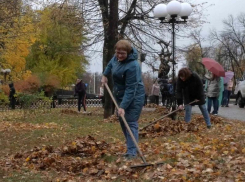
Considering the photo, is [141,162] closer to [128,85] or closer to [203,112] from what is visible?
[128,85]

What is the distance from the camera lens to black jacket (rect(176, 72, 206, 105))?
1035 cm

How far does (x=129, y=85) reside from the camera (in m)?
6.31

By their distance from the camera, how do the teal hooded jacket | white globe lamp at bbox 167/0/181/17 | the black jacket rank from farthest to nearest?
1. white globe lamp at bbox 167/0/181/17
2. the black jacket
3. the teal hooded jacket

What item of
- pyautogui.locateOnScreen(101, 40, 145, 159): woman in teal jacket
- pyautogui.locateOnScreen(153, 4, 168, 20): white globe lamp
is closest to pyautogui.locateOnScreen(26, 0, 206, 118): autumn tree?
pyautogui.locateOnScreen(153, 4, 168, 20): white globe lamp

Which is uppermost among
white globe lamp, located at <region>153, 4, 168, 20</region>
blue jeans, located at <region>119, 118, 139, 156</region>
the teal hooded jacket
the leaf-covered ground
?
white globe lamp, located at <region>153, 4, 168, 20</region>

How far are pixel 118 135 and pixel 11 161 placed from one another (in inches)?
142

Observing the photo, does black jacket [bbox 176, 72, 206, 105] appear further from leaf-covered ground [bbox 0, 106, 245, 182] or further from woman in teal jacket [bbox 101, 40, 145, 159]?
woman in teal jacket [bbox 101, 40, 145, 159]

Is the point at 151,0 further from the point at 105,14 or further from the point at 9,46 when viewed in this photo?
the point at 9,46

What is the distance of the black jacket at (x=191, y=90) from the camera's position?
34.0 ft

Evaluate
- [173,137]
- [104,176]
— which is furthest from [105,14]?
[104,176]

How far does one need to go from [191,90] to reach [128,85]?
444cm

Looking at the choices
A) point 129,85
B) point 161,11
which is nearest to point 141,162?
point 129,85

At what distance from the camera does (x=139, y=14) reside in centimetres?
1855

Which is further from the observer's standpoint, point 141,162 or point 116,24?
point 116,24
